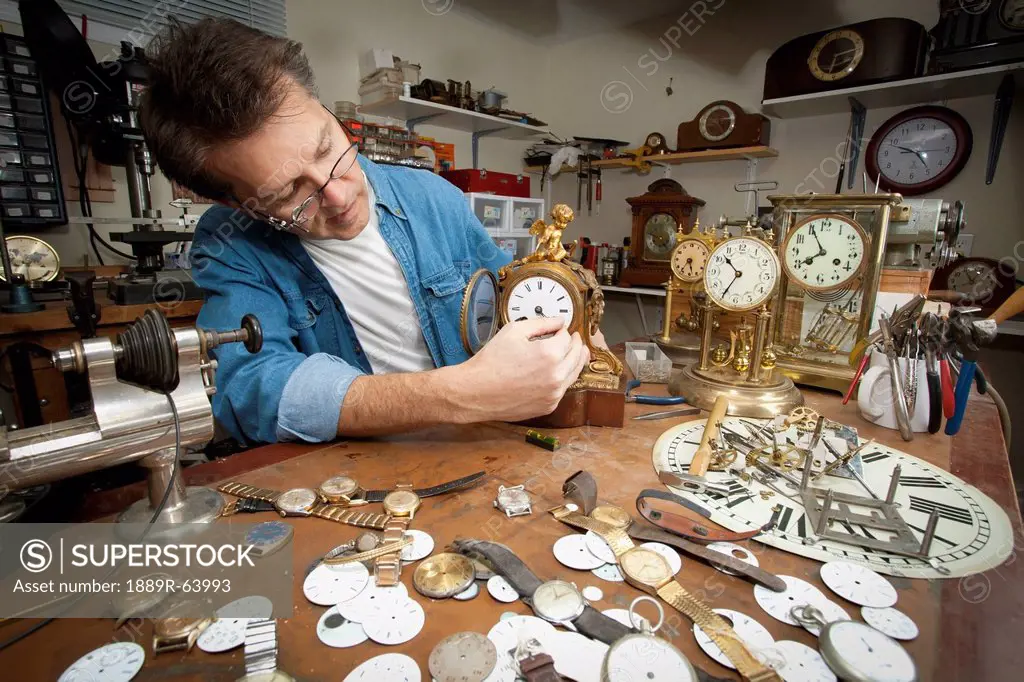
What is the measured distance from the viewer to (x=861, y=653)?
511 millimetres

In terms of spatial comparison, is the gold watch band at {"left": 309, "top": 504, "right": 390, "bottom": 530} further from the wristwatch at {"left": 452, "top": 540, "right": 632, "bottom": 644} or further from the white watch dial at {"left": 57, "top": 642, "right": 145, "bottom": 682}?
the white watch dial at {"left": 57, "top": 642, "right": 145, "bottom": 682}

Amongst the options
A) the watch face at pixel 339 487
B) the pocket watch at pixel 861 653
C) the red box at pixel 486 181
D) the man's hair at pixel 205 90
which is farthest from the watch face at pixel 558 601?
the red box at pixel 486 181

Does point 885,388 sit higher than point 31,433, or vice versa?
point 31,433

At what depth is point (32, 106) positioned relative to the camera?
2.11 m

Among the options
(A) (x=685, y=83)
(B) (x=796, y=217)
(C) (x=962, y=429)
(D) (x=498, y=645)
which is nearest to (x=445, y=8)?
(A) (x=685, y=83)

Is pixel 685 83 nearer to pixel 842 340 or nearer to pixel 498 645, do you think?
Answer: pixel 842 340

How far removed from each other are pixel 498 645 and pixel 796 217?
1432 mm

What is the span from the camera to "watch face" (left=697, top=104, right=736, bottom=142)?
3.43m

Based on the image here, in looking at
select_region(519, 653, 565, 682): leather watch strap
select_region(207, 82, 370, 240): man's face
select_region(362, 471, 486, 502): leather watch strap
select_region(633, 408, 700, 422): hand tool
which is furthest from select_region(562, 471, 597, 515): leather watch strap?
select_region(207, 82, 370, 240): man's face

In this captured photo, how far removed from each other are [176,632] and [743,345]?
126cm

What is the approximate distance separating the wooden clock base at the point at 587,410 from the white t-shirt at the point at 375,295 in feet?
1.78

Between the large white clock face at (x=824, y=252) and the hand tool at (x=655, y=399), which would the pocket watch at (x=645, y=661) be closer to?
the hand tool at (x=655, y=399)

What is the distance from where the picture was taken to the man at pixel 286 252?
993 millimetres

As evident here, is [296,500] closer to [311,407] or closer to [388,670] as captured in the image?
[311,407]
